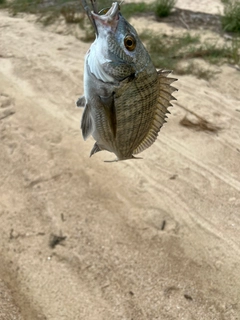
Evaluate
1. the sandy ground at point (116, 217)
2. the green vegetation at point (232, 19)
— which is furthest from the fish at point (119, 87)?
the green vegetation at point (232, 19)

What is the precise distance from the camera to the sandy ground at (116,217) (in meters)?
3.11

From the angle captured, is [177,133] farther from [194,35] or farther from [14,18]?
[14,18]

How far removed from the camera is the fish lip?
4.75 feet

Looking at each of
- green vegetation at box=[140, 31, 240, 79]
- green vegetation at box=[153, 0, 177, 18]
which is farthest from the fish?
green vegetation at box=[153, 0, 177, 18]

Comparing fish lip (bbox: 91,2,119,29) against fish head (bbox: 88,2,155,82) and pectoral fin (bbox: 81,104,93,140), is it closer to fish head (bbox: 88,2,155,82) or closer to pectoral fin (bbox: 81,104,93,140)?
fish head (bbox: 88,2,155,82)

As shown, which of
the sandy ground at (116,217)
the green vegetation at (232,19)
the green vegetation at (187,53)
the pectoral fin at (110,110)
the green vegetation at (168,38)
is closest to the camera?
the pectoral fin at (110,110)

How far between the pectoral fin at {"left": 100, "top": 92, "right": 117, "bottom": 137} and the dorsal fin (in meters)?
0.20

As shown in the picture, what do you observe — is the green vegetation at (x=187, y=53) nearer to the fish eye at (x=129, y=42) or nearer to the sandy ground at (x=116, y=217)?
the sandy ground at (x=116, y=217)

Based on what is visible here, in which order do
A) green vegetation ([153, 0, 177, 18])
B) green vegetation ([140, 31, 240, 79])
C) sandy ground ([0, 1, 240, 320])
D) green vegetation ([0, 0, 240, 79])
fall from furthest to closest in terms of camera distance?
1. green vegetation ([153, 0, 177, 18])
2. green vegetation ([0, 0, 240, 79])
3. green vegetation ([140, 31, 240, 79])
4. sandy ground ([0, 1, 240, 320])

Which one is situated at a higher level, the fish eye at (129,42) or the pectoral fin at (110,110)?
the fish eye at (129,42)

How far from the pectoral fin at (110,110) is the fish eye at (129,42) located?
0.19 meters

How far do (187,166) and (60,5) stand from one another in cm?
566

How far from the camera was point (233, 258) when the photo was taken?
341 cm

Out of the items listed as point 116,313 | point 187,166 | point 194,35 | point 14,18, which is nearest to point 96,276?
point 116,313
